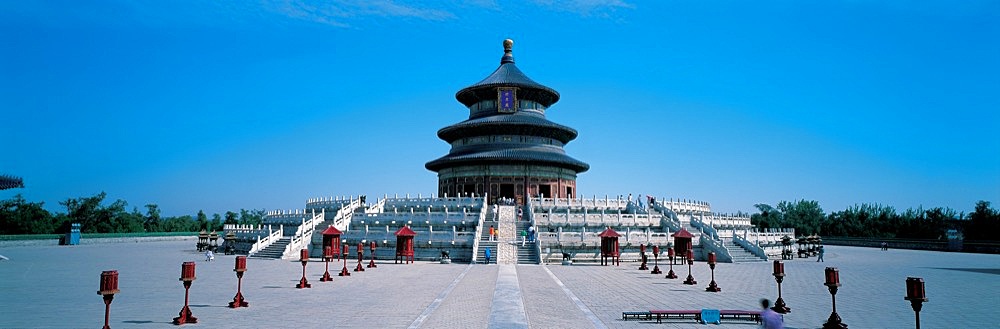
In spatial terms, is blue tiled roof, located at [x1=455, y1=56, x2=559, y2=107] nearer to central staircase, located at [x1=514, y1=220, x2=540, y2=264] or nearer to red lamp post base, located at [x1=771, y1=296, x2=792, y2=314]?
central staircase, located at [x1=514, y1=220, x2=540, y2=264]

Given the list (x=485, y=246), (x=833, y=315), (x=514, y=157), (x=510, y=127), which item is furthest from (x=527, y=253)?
(x=510, y=127)

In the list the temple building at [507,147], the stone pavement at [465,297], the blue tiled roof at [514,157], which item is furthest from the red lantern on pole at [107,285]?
the blue tiled roof at [514,157]

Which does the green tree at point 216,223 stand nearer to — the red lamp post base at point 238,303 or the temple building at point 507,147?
the temple building at point 507,147

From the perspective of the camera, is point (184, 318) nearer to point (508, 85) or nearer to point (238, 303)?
point (238, 303)

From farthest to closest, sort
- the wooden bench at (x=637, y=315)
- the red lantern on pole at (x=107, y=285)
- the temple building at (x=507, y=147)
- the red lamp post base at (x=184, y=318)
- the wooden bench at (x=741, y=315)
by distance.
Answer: the temple building at (x=507, y=147), the wooden bench at (x=741, y=315), the wooden bench at (x=637, y=315), the red lamp post base at (x=184, y=318), the red lantern on pole at (x=107, y=285)

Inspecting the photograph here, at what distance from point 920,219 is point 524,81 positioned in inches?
2090

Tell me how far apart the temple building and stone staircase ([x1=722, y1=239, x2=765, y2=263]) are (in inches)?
760

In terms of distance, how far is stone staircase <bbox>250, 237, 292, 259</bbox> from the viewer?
38.3 m

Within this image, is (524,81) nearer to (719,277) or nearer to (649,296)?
(719,277)

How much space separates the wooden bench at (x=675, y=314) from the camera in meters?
14.0

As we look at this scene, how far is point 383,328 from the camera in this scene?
13.0 meters

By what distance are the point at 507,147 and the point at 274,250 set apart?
25430mm

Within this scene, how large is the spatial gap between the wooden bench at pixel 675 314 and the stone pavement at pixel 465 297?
0.87 ft

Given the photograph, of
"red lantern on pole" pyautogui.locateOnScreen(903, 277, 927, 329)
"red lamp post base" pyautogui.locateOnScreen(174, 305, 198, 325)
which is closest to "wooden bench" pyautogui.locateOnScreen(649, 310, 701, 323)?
"red lantern on pole" pyautogui.locateOnScreen(903, 277, 927, 329)
